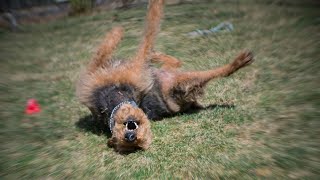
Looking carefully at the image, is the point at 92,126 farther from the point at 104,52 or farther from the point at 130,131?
the point at 130,131

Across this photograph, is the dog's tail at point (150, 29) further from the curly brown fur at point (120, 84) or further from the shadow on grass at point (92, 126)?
the shadow on grass at point (92, 126)

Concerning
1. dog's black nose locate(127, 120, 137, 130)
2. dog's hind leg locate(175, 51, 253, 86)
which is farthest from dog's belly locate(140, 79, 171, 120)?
dog's black nose locate(127, 120, 137, 130)

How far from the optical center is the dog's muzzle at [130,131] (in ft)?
11.9

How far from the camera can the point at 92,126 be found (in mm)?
4707

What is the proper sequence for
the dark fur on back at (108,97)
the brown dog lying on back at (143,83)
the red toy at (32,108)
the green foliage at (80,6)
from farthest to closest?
the green foliage at (80,6) < the red toy at (32,108) < the brown dog lying on back at (143,83) < the dark fur on back at (108,97)

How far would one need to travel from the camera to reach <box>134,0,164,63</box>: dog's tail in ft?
14.8

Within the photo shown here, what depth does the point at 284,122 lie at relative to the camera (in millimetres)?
4254

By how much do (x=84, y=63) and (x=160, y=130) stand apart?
11.1 feet

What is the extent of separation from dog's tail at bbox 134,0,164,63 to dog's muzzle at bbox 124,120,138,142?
1031 millimetres

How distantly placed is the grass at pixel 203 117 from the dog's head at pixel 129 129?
0.12m

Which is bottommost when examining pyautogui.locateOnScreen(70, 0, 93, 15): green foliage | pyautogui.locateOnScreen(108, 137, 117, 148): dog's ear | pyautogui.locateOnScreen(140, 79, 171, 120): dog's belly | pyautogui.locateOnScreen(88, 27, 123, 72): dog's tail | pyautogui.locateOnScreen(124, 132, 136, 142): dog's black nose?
pyautogui.locateOnScreen(124, 132, 136, 142): dog's black nose

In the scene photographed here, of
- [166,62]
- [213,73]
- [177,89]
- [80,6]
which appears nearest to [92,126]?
[177,89]

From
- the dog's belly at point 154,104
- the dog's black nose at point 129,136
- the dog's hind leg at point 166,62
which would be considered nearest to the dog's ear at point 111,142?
the dog's black nose at point 129,136

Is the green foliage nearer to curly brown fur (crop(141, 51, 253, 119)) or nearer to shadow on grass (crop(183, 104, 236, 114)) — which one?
curly brown fur (crop(141, 51, 253, 119))
